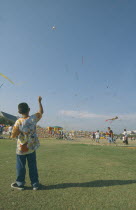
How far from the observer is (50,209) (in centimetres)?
275

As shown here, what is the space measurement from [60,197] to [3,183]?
1479mm

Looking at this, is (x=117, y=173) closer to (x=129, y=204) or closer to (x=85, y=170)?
(x=85, y=170)

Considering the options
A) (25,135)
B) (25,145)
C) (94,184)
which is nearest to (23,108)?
(25,135)

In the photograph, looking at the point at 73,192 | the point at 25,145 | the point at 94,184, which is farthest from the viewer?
the point at 94,184

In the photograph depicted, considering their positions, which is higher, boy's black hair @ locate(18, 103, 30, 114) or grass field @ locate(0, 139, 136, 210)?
boy's black hair @ locate(18, 103, 30, 114)

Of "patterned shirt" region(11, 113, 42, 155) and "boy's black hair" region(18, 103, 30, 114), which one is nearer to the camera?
"patterned shirt" region(11, 113, 42, 155)

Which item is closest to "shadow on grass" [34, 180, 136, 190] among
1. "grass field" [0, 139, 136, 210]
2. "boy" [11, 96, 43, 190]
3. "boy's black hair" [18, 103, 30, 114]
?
"grass field" [0, 139, 136, 210]

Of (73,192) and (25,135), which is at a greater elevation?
(25,135)

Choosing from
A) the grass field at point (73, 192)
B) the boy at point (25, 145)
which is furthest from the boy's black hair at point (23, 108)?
the grass field at point (73, 192)

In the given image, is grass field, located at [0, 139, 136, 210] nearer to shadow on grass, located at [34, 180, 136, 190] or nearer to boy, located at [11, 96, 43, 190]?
shadow on grass, located at [34, 180, 136, 190]

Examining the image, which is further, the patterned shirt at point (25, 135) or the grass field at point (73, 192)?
the patterned shirt at point (25, 135)

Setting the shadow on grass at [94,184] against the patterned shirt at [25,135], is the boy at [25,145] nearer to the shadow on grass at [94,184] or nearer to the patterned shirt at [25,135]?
the patterned shirt at [25,135]

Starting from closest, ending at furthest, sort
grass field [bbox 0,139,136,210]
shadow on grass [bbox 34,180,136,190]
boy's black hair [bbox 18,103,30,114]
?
grass field [bbox 0,139,136,210], shadow on grass [bbox 34,180,136,190], boy's black hair [bbox 18,103,30,114]

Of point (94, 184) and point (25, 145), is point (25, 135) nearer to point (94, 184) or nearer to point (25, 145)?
point (25, 145)
